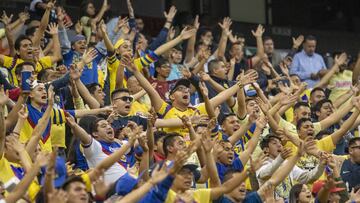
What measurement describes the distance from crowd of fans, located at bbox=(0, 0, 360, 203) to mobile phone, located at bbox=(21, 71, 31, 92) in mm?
14

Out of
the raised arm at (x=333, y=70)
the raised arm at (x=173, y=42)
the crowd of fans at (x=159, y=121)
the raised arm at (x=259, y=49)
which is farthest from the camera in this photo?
the raised arm at (x=333, y=70)

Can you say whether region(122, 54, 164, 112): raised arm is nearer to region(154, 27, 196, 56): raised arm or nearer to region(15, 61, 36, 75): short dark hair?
region(15, 61, 36, 75): short dark hair

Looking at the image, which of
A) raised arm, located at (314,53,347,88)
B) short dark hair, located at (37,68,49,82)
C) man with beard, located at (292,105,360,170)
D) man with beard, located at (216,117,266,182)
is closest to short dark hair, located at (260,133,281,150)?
man with beard, located at (292,105,360,170)

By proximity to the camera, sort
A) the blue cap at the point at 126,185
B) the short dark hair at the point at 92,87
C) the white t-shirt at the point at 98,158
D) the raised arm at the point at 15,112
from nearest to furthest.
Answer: the blue cap at the point at 126,185
the raised arm at the point at 15,112
the white t-shirt at the point at 98,158
the short dark hair at the point at 92,87

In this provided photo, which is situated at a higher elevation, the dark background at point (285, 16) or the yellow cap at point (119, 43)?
the yellow cap at point (119, 43)

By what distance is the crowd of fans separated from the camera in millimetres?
9320

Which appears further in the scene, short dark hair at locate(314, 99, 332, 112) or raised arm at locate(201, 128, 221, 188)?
short dark hair at locate(314, 99, 332, 112)

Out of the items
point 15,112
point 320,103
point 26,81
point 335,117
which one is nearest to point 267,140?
point 335,117

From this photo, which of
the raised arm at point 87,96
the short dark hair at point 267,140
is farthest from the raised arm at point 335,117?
the raised arm at point 87,96

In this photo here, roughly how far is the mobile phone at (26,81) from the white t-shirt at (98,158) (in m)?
0.82

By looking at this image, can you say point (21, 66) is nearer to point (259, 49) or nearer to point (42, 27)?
point (42, 27)

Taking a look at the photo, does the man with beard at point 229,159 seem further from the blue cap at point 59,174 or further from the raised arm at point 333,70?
the raised arm at point 333,70

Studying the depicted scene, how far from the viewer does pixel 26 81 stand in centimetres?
1085

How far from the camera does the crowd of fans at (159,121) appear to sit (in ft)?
30.6
